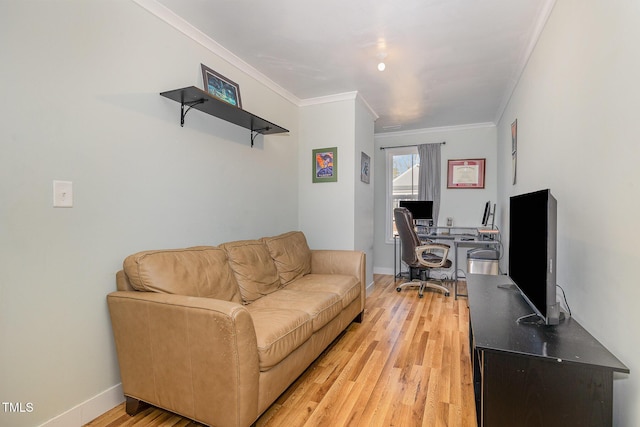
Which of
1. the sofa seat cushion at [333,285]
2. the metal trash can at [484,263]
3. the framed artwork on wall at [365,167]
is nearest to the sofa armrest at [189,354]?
the sofa seat cushion at [333,285]

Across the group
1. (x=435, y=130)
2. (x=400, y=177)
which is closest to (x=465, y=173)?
(x=435, y=130)

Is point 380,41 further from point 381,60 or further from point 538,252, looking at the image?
point 538,252

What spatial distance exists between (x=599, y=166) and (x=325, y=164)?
2.73m

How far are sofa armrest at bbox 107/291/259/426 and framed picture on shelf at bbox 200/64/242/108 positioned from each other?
60.1 inches

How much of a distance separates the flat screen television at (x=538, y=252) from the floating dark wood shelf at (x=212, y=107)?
2011 mm

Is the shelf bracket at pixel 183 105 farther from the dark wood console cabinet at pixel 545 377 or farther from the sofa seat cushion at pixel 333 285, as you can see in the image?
the dark wood console cabinet at pixel 545 377

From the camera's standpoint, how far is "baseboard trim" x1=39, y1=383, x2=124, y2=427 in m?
1.57

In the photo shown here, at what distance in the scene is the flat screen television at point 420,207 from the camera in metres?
4.97

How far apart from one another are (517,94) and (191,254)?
339 centimetres

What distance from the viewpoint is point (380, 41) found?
8.13 ft

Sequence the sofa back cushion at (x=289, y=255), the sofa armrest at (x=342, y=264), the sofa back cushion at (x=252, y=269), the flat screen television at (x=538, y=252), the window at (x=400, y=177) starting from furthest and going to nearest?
the window at (x=400, y=177)
the sofa armrest at (x=342, y=264)
the sofa back cushion at (x=289, y=255)
the sofa back cushion at (x=252, y=269)
the flat screen television at (x=538, y=252)

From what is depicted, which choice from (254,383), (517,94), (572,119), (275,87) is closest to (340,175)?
(275,87)

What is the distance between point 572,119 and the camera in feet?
5.22

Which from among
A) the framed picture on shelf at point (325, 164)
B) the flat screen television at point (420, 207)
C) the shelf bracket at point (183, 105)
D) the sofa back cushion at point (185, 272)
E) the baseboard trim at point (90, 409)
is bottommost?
the baseboard trim at point (90, 409)
